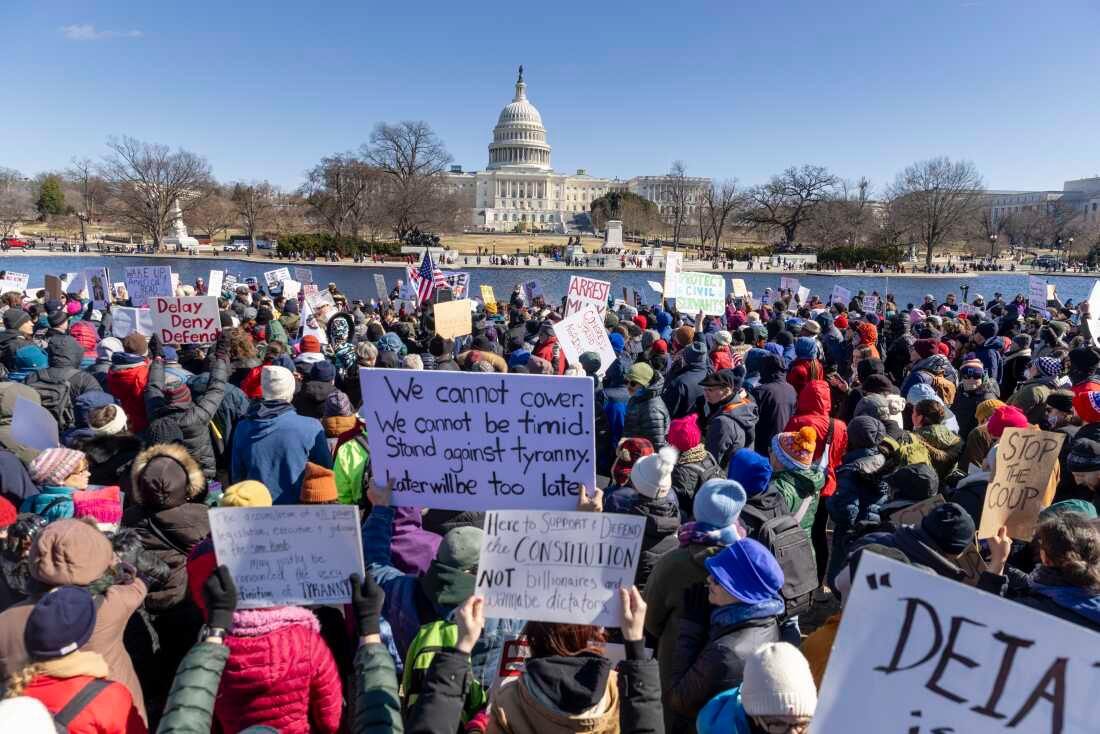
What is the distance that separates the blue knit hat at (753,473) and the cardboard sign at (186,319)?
20.7ft

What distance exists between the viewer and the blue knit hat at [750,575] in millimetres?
2568

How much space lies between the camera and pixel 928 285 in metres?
49.7

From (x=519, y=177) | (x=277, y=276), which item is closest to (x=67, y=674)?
(x=277, y=276)

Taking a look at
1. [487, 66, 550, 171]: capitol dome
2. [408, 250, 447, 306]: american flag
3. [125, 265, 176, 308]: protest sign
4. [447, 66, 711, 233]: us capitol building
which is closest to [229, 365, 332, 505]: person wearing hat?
[125, 265, 176, 308]: protest sign

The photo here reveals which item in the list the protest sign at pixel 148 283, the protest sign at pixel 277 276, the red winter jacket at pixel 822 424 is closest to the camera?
the red winter jacket at pixel 822 424

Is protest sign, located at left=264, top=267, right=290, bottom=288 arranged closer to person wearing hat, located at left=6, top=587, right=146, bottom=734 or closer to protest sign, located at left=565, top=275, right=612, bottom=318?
protest sign, located at left=565, top=275, right=612, bottom=318

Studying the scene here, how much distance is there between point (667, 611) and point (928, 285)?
53082 mm

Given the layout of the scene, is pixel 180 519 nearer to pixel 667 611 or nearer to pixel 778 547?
pixel 667 611

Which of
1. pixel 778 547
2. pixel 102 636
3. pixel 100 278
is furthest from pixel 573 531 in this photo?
pixel 100 278

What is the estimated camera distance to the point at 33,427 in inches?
175

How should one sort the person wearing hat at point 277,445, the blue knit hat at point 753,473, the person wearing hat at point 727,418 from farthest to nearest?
1. the person wearing hat at point 727,418
2. the person wearing hat at point 277,445
3. the blue knit hat at point 753,473

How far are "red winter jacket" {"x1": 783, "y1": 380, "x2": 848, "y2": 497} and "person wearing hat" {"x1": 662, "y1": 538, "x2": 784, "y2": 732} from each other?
2.64 m

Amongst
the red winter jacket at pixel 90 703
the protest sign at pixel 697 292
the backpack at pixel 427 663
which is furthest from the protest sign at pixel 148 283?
the backpack at pixel 427 663

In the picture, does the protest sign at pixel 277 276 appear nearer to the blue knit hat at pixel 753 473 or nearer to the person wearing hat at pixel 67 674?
the blue knit hat at pixel 753 473
